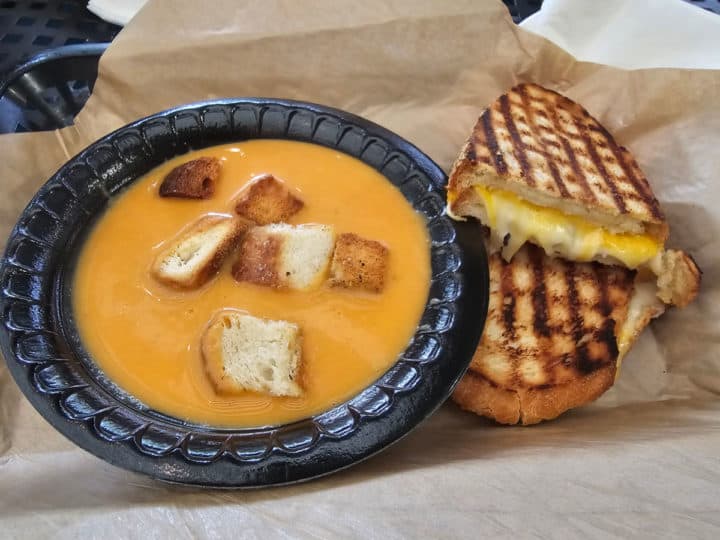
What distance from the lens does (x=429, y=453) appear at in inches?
62.4

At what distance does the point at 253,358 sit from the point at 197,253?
0.34 m

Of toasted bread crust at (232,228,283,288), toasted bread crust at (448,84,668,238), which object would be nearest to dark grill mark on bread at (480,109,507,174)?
toasted bread crust at (448,84,668,238)

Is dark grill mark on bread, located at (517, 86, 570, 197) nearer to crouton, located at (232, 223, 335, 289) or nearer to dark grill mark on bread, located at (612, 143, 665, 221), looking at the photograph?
dark grill mark on bread, located at (612, 143, 665, 221)

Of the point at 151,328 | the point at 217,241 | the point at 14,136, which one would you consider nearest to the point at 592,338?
the point at 217,241

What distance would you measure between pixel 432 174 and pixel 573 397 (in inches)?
30.0

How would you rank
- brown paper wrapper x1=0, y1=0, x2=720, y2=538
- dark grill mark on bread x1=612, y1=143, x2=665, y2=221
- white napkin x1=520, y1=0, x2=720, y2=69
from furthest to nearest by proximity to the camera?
white napkin x1=520, y1=0, x2=720, y2=69 < dark grill mark on bread x1=612, y1=143, x2=665, y2=221 < brown paper wrapper x1=0, y1=0, x2=720, y2=538

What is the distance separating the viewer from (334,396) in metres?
1.47

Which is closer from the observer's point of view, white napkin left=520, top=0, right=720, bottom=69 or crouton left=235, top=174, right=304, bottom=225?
crouton left=235, top=174, right=304, bottom=225

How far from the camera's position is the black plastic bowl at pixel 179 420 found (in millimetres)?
1350

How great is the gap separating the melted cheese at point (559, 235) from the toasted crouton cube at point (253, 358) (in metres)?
0.81

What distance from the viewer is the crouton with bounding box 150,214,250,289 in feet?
5.24

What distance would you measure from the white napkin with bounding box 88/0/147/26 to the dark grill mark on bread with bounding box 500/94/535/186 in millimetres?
1618

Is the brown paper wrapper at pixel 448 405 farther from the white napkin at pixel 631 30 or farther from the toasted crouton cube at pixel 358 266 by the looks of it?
the toasted crouton cube at pixel 358 266

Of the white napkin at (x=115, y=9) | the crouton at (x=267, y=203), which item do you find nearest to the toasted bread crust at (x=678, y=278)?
the crouton at (x=267, y=203)
